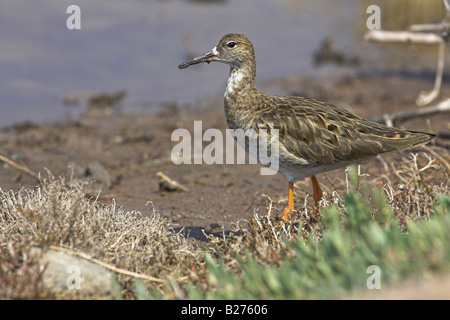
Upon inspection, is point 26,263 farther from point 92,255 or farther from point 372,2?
point 372,2

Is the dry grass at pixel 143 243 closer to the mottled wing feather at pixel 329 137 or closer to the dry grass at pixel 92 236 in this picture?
the dry grass at pixel 92 236

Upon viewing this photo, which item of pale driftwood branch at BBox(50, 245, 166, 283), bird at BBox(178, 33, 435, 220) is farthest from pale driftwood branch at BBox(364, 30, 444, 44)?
pale driftwood branch at BBox(50, 245, 166, 283)

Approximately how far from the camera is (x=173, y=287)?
4676 mm

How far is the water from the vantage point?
46.0 ft

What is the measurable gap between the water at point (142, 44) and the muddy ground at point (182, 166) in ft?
3.29

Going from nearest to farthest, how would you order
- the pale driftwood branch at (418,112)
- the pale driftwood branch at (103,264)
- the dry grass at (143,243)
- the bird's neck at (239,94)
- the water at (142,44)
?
the dry grass at (143,243) → the pale driftwood branch at (103,264) → the bird's neck at (239,94) → the pale driftwood branch at (418,112) → the water at (142,44)

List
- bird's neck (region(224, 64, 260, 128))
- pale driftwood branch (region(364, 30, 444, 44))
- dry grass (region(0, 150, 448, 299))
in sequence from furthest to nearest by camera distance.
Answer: pale driftwood branch (region(364, 30, 444, 44)) → bird's neck (region(224, 64, 260, 128)) → dry grass (region(0, 150, 448, 299))

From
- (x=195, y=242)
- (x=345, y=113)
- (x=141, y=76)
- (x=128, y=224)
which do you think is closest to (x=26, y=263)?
(x=128, y=224)

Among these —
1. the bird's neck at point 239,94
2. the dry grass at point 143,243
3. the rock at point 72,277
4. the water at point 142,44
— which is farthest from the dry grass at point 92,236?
the water at point 142,44

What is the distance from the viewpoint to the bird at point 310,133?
6402 millimetres

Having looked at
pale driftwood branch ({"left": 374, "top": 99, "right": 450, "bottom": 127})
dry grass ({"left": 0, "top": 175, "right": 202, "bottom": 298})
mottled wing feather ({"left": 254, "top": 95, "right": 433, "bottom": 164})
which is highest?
pale driftwood branch ({"left": 374, "top": 99, "right": 450, "bottom": 127})

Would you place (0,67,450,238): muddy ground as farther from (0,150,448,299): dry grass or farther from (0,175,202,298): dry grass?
(0,175,202,298): dry grass

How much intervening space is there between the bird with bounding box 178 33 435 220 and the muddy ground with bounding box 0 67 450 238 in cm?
42
